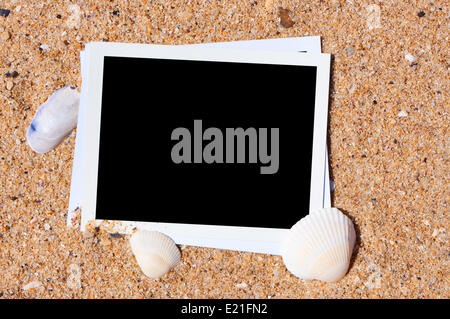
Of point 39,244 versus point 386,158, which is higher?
point 386,158

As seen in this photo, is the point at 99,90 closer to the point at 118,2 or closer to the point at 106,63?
the point at 106,63

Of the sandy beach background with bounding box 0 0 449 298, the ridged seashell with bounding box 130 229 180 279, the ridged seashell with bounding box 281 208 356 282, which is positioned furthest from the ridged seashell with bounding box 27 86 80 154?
the ridged seashell with bounding box 281 208 356 282

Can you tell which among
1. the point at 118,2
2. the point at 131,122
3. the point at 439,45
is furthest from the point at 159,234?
the point at 439,45

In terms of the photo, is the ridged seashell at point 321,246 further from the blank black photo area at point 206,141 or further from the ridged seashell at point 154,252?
the ridged seashell at point 154,252

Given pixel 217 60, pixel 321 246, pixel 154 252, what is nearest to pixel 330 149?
pixel 321 246

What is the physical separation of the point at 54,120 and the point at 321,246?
2.61ft

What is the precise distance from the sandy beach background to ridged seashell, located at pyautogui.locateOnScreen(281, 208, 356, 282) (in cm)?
4

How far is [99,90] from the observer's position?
1.14m

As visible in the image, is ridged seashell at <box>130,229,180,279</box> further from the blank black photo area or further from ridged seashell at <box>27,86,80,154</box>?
ridged seashell at <box>27,86,80,154</box>

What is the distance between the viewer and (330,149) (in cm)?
114

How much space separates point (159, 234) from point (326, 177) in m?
0.48

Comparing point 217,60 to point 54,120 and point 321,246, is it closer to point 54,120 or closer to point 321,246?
point 54,120

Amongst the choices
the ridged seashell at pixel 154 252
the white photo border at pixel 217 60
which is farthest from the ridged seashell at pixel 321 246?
the ridged seashell at pixel 154 252

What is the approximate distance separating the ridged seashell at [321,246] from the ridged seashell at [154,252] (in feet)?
1.01
